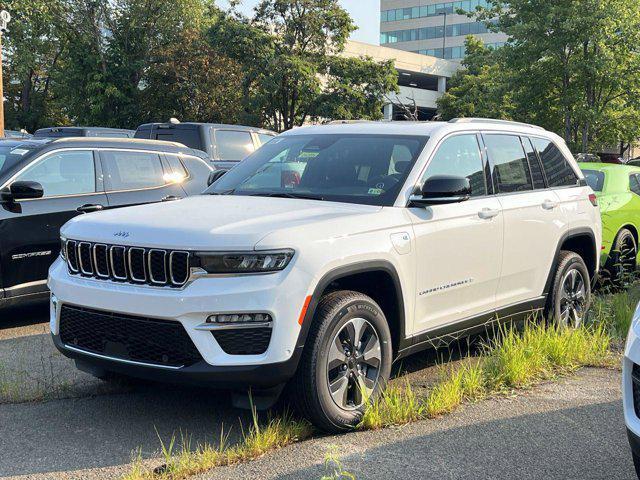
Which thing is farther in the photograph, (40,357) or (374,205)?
(40,357)

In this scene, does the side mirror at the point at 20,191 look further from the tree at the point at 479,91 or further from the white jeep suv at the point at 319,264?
the tree at the point at 479,91

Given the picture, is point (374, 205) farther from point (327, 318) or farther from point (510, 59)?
point (510, 59)

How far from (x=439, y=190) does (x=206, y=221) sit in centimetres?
149

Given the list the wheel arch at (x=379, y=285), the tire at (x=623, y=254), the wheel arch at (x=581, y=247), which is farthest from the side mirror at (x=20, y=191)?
the tire at (x=623, y=254)

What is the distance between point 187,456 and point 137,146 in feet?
16.2

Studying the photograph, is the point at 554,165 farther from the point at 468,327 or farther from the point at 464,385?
the point at 464,385

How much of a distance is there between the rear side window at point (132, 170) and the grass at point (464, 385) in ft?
12.5

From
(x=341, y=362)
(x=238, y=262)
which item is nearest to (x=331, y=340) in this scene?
(x=341, y=362)

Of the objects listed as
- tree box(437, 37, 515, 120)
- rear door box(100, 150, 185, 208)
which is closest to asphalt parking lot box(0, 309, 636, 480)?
rear door box(100, 150, 185, 208)

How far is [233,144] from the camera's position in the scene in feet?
45.4

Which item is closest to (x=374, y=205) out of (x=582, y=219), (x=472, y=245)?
(x=472, y=245)

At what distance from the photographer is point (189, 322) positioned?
12.3 feet

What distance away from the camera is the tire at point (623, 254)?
8945 millimetres

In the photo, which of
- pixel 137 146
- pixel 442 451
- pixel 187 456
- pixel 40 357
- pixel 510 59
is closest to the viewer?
pixel 187 456
